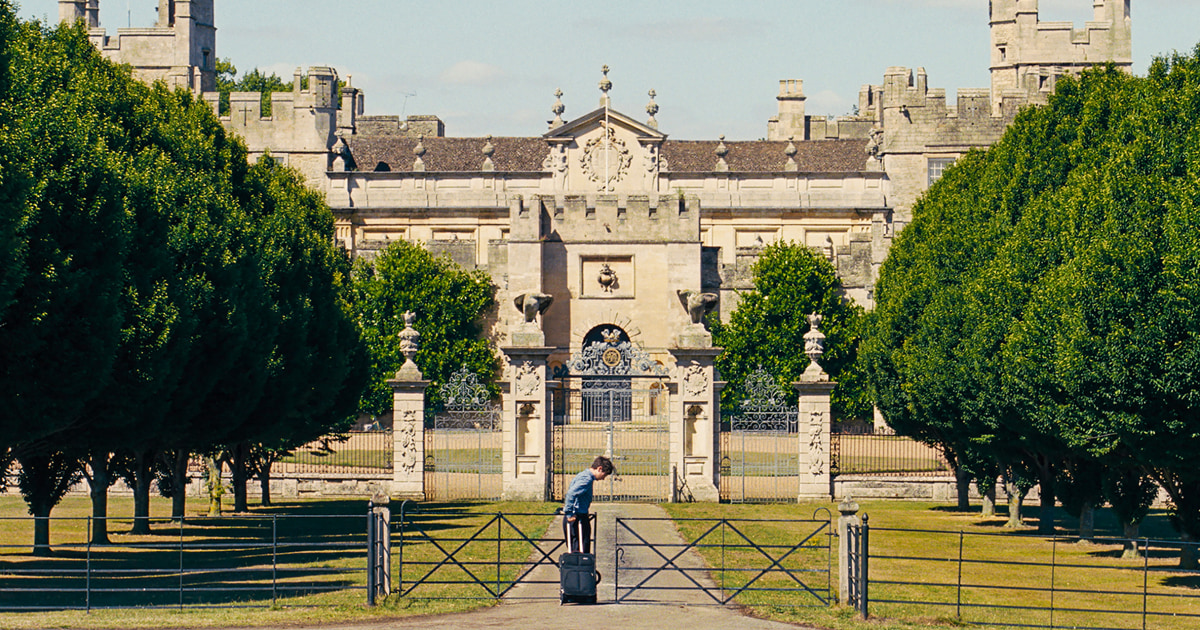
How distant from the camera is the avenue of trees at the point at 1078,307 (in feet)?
82.6

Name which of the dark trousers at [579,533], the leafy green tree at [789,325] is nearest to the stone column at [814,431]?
the dark trousers at [579,533]

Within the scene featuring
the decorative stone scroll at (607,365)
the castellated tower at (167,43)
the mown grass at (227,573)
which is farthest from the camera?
the castellated tower at (167,43)

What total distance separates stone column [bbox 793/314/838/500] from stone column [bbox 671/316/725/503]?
7.56 feet

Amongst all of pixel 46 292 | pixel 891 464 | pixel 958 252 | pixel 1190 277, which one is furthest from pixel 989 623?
pixel 891 464

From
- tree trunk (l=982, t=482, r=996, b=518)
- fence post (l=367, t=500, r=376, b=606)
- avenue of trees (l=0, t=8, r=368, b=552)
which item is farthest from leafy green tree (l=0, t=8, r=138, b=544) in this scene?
tree trunk (l=982, t=482, r=996, b=518)

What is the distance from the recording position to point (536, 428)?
130 ft

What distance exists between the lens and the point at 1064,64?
8938 centimetres

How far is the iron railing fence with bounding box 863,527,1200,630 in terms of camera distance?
21.3 meters

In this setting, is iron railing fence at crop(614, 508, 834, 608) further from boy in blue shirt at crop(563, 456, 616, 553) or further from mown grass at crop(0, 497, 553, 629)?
mown grass at crop(0, 497, 553, 629)

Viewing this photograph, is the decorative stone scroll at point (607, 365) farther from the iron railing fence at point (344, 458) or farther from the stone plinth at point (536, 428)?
Result: the iron railing fence at point (344, 458)

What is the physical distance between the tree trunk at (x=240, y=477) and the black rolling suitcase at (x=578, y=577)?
839 inches

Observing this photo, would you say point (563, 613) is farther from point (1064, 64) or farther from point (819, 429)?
point (1064, 64)

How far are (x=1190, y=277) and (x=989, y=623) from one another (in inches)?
269

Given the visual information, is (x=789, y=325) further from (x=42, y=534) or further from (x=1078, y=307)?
(x=42, y=534)
